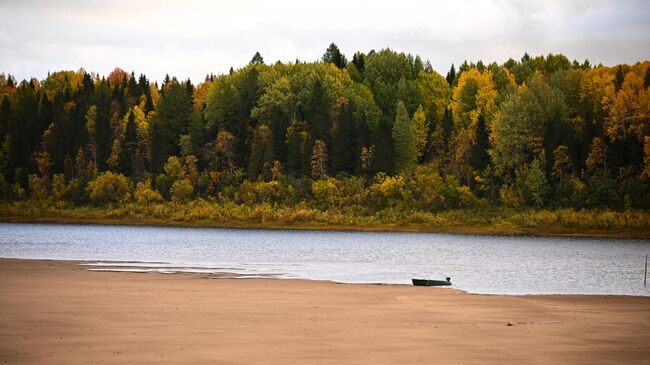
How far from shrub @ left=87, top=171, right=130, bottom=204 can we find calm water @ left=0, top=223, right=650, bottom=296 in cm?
5636

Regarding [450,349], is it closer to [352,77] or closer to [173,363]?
[173,363]

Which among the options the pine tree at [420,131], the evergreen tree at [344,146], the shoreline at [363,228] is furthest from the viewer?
the pine tree at [420,131]

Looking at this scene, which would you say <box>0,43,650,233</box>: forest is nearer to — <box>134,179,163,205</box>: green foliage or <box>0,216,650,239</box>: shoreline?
<box>134,179,163,205</box>: green foliage

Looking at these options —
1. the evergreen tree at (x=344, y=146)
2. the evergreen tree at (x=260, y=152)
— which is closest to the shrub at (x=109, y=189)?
the evergreen tree at (x=260, y=152)

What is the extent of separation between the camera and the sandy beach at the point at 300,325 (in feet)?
75.9

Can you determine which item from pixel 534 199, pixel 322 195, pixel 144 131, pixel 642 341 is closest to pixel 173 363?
pixel 642 341

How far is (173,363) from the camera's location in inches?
854

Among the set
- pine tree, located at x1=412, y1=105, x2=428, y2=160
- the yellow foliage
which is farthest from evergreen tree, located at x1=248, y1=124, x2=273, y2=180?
the yellow foliage

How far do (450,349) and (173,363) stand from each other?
7287 mm

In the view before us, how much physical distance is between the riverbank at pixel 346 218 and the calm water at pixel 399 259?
1373cm

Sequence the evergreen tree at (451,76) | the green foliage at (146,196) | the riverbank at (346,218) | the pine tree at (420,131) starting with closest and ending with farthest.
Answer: the riverbank at (346,218), the green foliage at (146,196), the pine tree at (420,131), the evergreen tree at (451,76)

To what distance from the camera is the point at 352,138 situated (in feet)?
468

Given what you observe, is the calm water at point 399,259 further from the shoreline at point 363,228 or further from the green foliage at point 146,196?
the green foliage at point 146,196

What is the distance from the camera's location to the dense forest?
4811 inches
